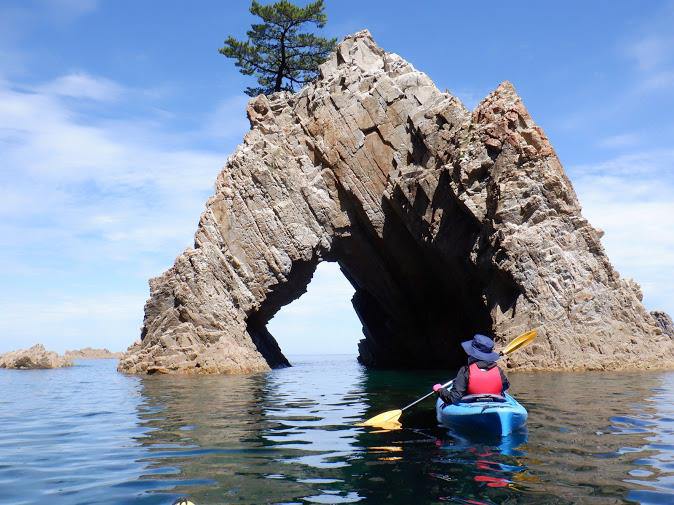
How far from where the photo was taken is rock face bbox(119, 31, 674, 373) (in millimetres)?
32438

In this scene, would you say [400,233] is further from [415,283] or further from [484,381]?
[484,381]

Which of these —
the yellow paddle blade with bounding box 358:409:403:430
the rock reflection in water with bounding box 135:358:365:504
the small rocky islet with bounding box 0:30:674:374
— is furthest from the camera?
the small rocky islet with bounding box 0:30:674:374

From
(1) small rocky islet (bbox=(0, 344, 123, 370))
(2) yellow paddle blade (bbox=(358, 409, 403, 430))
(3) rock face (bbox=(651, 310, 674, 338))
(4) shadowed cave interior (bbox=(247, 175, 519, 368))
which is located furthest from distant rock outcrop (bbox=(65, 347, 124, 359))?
(2) yellow paddle blade (bbox=(358, 409, 403, 430))

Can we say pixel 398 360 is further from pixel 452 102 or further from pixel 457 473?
pixel 457 473

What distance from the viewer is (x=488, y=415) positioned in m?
12.4

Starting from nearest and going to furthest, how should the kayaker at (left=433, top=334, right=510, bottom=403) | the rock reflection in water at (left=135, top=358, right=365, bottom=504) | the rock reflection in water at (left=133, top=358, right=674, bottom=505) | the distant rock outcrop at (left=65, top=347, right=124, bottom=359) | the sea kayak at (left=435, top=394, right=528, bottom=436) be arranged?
the rock reflection in water at (left=133, top=358, right=674, bottom=505) → the rock reflection in water at (left=135, top=358, right=365, bottom=504) → the sea kayak at (left=435, top=394, right=528, bottom=436) → the kayaker at (left=433, top=334, right=510, bottom=403) → the distant rock outcrop at (left=65, top=347, right=124, bottom=359)

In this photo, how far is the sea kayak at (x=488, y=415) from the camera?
12383 mm

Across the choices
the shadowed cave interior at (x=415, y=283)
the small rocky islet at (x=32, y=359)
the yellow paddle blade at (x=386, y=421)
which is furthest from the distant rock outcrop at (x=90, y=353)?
the yellow paddle blade at (x=386, y=421)

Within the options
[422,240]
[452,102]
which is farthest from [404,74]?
[422,240]

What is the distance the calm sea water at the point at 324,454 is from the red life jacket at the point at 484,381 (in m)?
1.11

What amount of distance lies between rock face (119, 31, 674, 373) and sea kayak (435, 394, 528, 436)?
19619mm

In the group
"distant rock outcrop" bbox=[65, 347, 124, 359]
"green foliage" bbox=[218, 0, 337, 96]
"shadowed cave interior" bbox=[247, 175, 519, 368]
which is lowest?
"distant rock outcrop" bbox=[65, 347, 124, 359]

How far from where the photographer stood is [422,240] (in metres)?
38.5

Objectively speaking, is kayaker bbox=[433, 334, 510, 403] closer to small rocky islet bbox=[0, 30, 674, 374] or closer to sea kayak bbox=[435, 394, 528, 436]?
sea kayak bbox=[435, 394, 528, 436]
